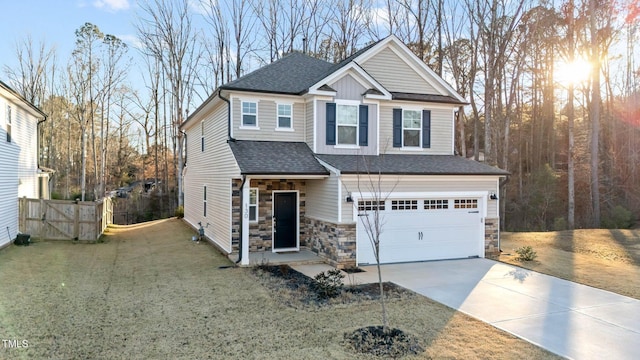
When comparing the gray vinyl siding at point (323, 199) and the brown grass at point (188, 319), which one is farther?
the gray vinyl siding at point (323, 199)

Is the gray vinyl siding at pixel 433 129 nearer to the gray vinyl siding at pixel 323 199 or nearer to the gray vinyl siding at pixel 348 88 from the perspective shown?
the gray vinyl siding at pixel 348 88

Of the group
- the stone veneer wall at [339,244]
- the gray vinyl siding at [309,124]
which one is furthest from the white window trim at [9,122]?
the stone veneer wall at [339,244]

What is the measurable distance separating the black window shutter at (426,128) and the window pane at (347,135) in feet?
9.19

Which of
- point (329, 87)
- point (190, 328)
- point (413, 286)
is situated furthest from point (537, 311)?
point (329, 87)

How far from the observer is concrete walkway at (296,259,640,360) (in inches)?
242

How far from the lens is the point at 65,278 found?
977cm

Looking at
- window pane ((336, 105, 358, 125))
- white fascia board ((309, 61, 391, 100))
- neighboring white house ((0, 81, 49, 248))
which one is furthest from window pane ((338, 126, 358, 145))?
neighboring white house ((0, 81, 49, 248))

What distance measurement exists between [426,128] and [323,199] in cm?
502

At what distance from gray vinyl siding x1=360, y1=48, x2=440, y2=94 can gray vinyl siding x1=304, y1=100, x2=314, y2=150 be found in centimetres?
259

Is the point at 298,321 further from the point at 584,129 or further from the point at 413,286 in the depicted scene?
the point at 584,129

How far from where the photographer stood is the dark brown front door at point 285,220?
1342 cm

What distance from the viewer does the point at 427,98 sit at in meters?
14.6

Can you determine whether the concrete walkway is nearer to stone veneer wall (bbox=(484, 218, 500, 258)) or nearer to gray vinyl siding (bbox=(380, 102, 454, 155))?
stone veneer wall (bbox=(484, 218, 500, 258))

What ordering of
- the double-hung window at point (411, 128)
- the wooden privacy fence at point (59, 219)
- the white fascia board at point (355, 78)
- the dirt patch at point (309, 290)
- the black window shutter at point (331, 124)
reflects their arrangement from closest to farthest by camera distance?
the dirt patch at point (309, 290), the white fascia board at point (355, 78), the black window shutter at point (331, 124), the double-hung window at point (411, 128), the wooden privacy fence at point (59, 219)
